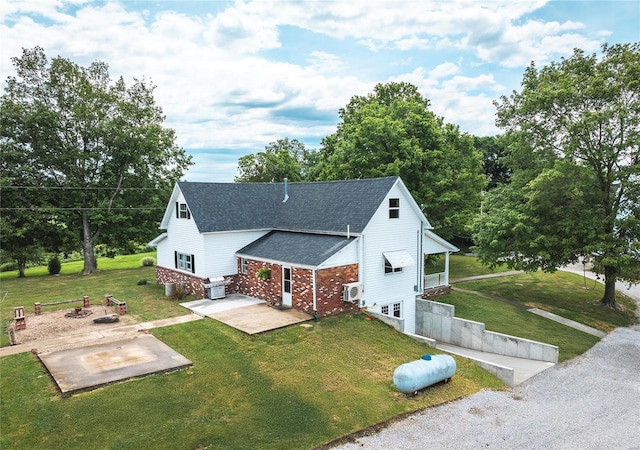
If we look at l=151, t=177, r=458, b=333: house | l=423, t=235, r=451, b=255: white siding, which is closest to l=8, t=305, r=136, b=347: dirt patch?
l=151, t=177, r=458, b=333: house

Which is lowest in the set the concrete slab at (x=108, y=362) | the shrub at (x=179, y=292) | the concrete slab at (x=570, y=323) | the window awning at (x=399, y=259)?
the concrete slab at (x=570, y=323)

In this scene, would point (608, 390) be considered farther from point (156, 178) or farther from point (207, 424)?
point (156, 178)

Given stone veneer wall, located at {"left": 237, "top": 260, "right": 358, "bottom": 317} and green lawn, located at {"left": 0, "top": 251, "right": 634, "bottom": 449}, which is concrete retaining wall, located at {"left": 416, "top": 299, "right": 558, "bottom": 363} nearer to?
green lawn, located at {"left": 0, "top": 251, "right": 634, "bottom": 449}

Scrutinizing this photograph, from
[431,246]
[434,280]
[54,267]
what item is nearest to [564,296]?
[434,280]

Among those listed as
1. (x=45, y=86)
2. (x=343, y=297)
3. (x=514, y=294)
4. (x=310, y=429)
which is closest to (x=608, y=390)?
(x=343, y=297)

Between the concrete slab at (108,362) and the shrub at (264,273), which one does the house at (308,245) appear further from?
the concrete slab at (108,362)

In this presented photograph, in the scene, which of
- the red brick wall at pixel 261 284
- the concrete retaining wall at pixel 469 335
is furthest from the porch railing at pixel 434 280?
the red brick wall at pixel 261 284
